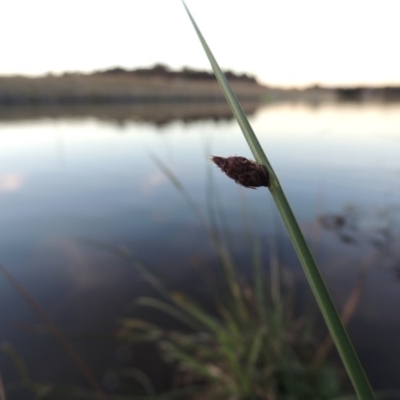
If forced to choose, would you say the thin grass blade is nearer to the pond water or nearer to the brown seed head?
the brown seed head

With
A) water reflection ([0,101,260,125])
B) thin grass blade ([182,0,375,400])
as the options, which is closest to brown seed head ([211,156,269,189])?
thin grass blade ([182,0,375,400])

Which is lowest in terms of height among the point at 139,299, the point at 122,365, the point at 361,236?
the point at 122,365

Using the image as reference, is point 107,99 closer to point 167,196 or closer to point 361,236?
point 167,196

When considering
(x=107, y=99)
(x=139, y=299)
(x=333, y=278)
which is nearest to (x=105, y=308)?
(x=139, y=299)

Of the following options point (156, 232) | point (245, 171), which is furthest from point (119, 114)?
point (245, 171)

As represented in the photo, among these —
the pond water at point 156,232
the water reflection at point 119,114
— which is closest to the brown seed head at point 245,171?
the pond water at point 156,232

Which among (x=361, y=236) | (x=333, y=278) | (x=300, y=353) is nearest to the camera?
(x=300, y=353)
